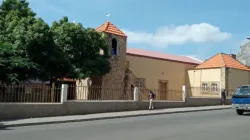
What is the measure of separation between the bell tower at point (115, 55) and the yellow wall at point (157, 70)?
9.03 feet

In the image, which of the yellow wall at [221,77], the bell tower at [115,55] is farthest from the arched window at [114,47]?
the yellow wall at [221,77]

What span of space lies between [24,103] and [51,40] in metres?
5.50

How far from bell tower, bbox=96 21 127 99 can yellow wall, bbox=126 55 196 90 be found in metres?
2.75

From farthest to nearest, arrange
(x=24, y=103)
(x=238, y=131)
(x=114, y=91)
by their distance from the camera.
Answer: (x=114, y=91) → (x=24, y=103) → (x=238, y=131)

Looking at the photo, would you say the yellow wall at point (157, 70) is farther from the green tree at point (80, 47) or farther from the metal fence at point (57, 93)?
the green tree at point (80, 47)

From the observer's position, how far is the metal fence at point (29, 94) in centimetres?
1624

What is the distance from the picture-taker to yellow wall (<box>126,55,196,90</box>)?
32031 millimetres

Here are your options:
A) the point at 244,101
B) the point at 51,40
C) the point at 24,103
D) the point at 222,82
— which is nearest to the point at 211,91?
the point at 222,82

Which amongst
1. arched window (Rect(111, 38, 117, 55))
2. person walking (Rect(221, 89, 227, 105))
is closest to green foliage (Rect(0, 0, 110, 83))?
arched window (Rect(111, 38, 117, 55))

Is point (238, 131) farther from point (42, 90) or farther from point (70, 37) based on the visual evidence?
point (70, 37)

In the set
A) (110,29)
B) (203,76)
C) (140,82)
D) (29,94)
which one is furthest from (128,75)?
(29,94)

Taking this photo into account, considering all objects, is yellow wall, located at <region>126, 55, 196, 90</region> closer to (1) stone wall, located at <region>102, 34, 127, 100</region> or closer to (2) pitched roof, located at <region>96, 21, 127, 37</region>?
(1) stone wall, located at <region>102, 34, 127, 100</region>

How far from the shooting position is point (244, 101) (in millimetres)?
19531

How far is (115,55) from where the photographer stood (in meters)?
27.8
